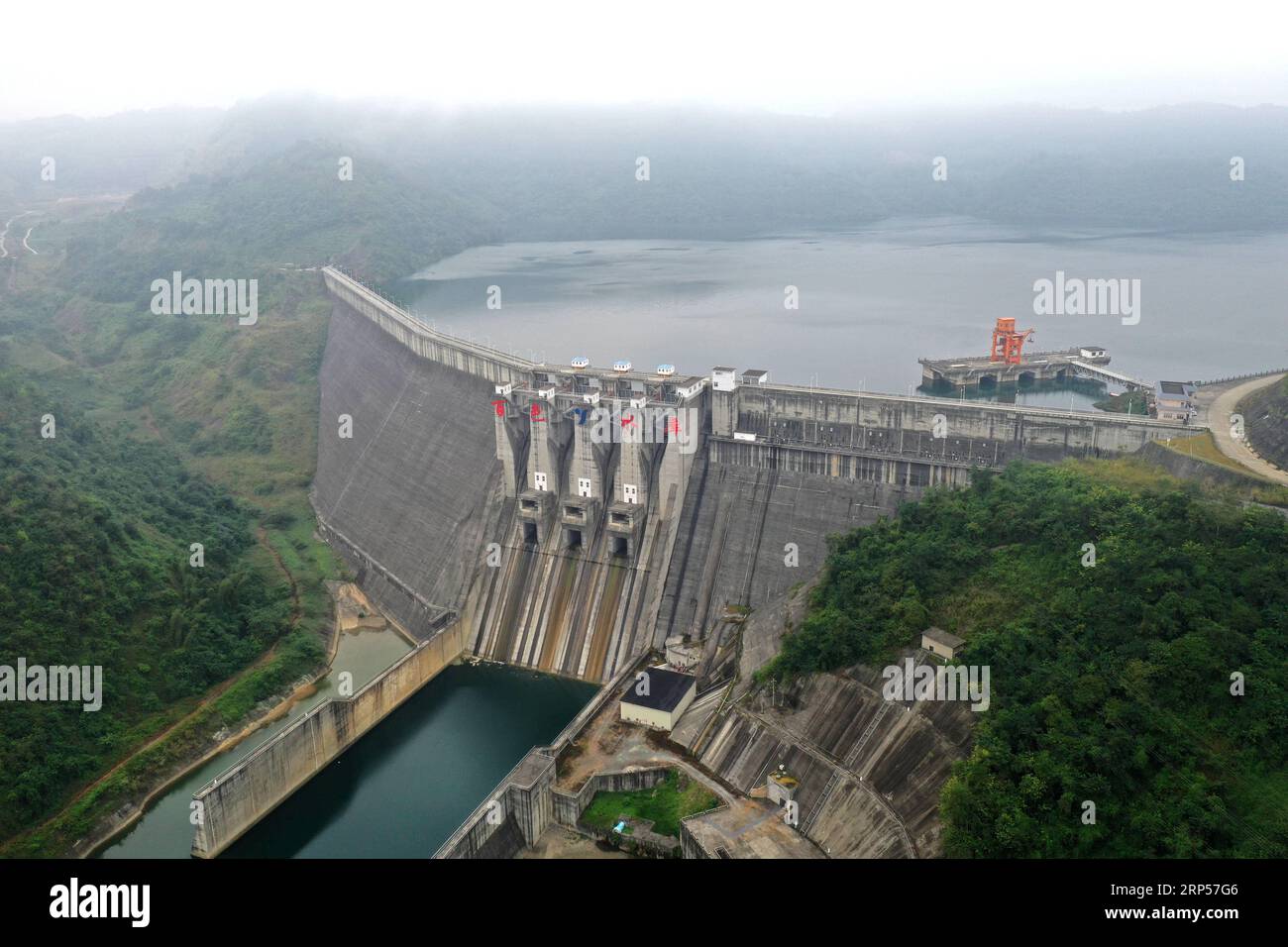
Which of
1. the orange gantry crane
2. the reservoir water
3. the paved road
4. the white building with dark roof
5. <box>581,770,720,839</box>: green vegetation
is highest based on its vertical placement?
the orange gantry crane

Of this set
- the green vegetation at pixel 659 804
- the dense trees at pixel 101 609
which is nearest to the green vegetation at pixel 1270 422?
the green vegetation at pixel 659 804

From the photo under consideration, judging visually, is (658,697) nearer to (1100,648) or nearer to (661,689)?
(661,689)

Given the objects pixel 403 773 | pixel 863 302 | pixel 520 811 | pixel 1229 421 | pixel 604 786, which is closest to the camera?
pixel 520 811

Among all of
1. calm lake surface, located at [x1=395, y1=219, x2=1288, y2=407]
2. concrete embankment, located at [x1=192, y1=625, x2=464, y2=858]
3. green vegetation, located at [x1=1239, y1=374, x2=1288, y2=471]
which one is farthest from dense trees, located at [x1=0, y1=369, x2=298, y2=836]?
green vegetation, located at [x1=1239, y1=374, x2=1288, y2=471]

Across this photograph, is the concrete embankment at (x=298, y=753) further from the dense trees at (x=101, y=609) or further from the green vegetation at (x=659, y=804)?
the green vegetation at (x=659, y=804)

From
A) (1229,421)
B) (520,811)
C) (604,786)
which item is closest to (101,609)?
(520,811)

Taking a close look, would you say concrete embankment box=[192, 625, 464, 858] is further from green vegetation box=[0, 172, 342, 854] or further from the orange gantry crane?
the orange gantry crane
